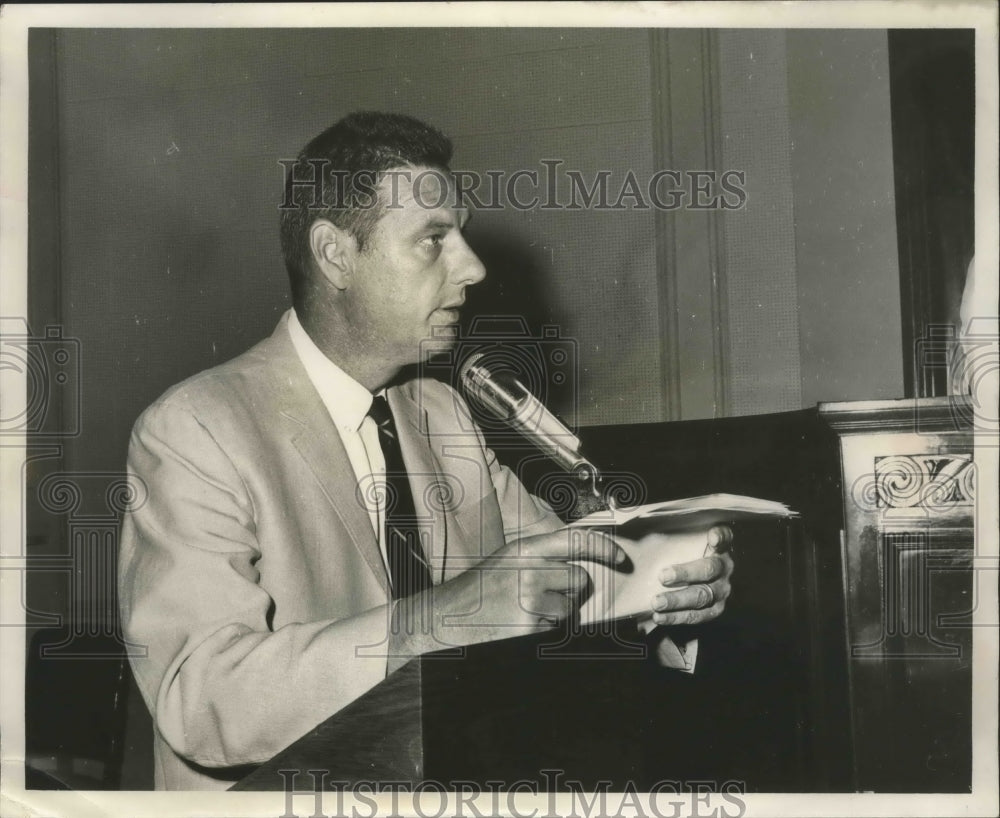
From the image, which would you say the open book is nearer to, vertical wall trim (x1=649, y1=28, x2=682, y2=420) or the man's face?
vertical wall trim (x1=649, y1=28, x2=682, y2=420)

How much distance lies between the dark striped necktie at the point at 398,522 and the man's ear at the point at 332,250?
260mm

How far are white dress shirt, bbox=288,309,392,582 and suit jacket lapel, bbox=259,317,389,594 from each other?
1 cm

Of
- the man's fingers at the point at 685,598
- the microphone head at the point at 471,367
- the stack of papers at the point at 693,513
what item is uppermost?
the microphone head at the point at 471,367

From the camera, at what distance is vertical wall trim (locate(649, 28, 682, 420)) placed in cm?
223

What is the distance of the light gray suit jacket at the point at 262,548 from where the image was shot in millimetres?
2051

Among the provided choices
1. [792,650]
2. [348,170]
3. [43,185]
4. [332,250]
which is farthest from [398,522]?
[43,185]

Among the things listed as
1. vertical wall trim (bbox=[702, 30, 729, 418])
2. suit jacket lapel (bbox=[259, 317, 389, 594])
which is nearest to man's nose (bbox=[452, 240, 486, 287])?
suit jacket lapel (bbox=[259, 317, 389, 594])

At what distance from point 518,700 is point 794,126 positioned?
4.31 feet

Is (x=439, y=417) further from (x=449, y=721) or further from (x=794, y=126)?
(x=794, y=126)

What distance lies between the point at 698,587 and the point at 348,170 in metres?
1.11

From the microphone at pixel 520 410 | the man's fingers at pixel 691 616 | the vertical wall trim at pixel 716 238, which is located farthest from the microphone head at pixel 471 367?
the man's fingers at pixel 691 616

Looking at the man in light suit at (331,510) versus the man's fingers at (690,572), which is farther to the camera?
the man's fingers at (690,572)

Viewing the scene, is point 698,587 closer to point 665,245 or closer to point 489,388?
point 489,388

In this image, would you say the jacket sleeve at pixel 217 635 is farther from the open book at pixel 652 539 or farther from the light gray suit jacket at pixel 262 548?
the open book at pixel 652 539
